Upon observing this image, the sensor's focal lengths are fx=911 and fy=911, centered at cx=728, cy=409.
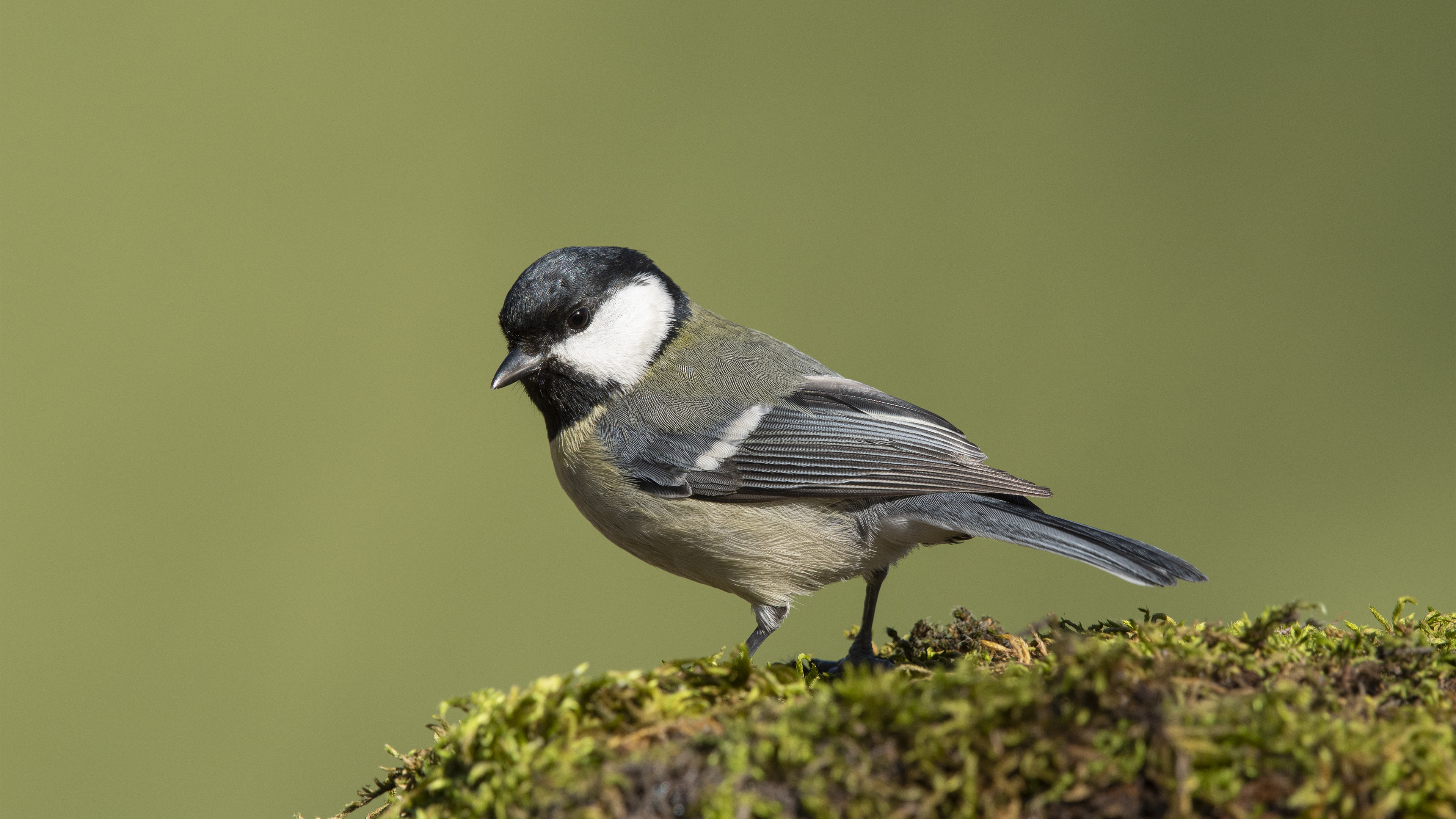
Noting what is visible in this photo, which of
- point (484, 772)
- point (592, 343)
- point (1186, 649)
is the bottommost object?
point (484, 772)

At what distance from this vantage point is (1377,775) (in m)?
0.68

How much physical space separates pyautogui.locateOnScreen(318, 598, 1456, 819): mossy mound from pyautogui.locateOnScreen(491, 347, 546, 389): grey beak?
91cm

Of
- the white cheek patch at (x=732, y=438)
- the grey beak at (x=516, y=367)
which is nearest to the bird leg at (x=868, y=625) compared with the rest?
the white cheek patch at (x=732, y=438)

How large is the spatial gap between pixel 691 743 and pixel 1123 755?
13.4 inches

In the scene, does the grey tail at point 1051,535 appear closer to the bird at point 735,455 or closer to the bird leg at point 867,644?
the bird at point 735,455

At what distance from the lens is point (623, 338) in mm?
1842

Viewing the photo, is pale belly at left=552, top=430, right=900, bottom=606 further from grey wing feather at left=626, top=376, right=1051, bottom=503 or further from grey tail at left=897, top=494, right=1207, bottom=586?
grey tail at left=897, top=494, right=1207, bottom=586

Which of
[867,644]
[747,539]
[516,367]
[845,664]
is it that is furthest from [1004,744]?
[516,367]

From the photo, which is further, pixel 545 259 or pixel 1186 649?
pixel 545 259

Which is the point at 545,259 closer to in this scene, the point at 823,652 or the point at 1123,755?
the point at 1123,755

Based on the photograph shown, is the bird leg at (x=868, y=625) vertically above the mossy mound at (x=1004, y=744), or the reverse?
the bird leg at (x=868, y=625)

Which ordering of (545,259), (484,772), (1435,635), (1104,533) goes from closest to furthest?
1. (484,772)
2. (1435,635)
3. (1104,533)
4. (545,259)

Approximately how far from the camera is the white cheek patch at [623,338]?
1.80 m

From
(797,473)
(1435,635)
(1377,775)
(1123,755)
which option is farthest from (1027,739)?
(797,473)
